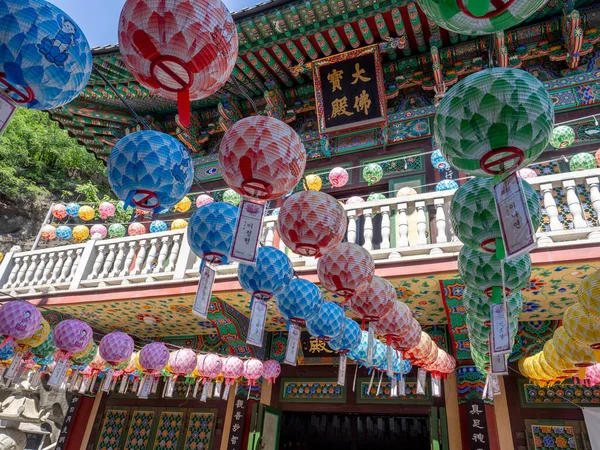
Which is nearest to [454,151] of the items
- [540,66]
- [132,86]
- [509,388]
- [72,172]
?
[509,388]

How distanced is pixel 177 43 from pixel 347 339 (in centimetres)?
329

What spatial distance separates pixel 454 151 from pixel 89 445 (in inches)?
380

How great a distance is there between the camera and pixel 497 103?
1.77 m

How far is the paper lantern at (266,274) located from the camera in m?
3.32

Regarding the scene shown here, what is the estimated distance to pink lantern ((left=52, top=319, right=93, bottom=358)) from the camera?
16.6 ft

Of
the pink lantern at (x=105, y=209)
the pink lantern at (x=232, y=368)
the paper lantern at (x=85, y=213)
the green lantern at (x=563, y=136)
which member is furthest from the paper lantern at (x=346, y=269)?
the paper lantern at (x=85, y=213)

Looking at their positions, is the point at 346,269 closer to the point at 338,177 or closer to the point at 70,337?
the point at 70,337

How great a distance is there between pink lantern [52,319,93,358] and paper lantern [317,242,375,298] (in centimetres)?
364

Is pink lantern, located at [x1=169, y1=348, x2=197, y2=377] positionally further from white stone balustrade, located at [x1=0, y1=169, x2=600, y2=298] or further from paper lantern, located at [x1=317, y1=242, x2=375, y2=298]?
paper lantern, located at [x1=317, y1=242, x2=375, y2=298]

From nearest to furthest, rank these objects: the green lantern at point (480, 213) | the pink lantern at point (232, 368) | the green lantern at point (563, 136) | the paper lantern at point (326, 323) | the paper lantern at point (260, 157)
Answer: the green lantern at point (480, 213) → the paper lantern at point (260, 157) → the paper lantern at point (326, 323) → the green lantern at point (563, 136) → the pink lantern at point (232, 368)

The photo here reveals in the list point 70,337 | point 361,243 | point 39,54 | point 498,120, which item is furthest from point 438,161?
point 70,337

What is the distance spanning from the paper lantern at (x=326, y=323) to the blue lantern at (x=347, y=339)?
0.90ft

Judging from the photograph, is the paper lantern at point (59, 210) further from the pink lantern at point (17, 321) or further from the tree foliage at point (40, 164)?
the tree foliage at point (40, 164)

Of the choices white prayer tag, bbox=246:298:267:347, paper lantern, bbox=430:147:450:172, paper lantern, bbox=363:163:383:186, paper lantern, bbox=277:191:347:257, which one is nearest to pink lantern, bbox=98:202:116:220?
paper lantern, bbox=363:163:383:186
